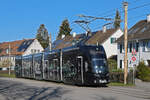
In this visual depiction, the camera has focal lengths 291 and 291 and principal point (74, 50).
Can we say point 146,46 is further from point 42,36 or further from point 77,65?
point 42,36

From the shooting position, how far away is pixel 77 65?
2252 centimetres

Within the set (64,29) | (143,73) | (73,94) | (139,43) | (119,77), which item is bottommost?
(73,94)

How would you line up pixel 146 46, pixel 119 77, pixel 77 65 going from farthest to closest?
pixel 146 46, pixel 119 77, pixel 77 65

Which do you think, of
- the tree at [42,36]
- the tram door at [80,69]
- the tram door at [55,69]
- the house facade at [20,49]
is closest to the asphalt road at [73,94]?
the tram door at [80,69]

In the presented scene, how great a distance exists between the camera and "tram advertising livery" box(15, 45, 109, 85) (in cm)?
2134

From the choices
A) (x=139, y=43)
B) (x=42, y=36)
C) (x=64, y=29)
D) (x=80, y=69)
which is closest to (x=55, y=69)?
(x=80, y=69)

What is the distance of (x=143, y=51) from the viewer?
41781 millimetres

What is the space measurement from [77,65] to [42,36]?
89.8 meters

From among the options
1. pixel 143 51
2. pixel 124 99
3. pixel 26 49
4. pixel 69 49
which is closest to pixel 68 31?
pixel 26 49

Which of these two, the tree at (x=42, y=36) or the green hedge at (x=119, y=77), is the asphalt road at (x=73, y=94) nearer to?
the green hedge at (x=119, y=77)

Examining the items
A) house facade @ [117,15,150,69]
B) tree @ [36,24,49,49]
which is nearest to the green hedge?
house facade @ [117,15,150,69]

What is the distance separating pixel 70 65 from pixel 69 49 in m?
1.48

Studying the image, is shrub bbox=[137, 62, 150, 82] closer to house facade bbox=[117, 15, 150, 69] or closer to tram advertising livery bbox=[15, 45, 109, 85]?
house facade bbox=[117, 15, 150, 69]

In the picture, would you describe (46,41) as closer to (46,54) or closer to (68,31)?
(68,31)
